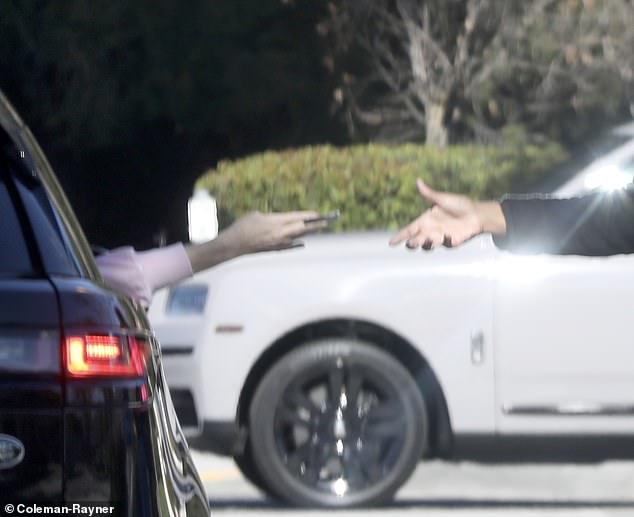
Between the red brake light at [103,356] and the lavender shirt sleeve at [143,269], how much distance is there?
1094mm

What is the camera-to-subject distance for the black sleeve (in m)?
3.84

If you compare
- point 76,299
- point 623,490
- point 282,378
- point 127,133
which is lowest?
point 623,490

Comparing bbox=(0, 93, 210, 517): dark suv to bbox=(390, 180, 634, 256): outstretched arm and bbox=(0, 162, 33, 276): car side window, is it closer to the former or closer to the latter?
bbox=(0, 162, 33, 276): car side window

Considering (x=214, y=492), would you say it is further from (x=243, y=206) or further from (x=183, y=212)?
(x=183, y=212)

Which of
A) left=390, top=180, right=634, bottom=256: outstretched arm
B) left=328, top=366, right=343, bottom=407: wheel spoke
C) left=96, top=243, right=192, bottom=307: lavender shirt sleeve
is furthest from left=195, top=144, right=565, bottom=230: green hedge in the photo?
left=390, top=180, right=634, bottom=256: outstretched arm

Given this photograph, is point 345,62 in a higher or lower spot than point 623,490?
higher

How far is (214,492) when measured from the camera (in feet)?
25.1

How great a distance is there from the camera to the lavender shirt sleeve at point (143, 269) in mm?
3959

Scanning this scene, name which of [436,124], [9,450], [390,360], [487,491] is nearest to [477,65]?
[436,124]

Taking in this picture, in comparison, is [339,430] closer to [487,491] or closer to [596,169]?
[487,491]

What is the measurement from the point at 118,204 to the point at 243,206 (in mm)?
6888

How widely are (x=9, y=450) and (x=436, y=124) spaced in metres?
14.3

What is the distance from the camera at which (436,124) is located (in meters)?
16.7

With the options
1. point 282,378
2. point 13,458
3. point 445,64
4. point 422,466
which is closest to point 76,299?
point 13,458
